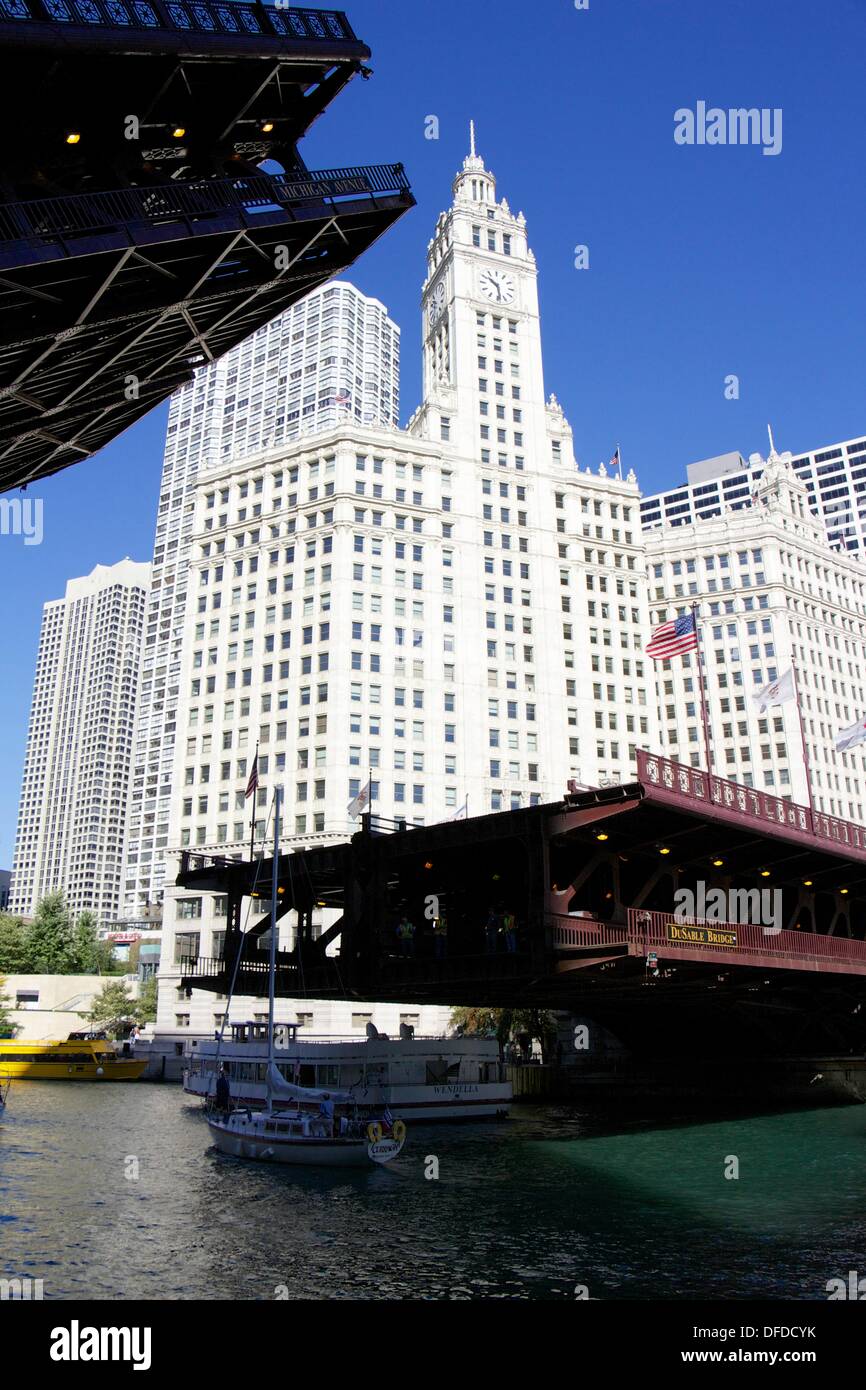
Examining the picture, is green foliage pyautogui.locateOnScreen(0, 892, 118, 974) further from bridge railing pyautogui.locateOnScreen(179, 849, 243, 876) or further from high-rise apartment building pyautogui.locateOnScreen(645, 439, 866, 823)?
high-rise apartment building pyautogui.locateOnScreen(645, 439, 866, 823)

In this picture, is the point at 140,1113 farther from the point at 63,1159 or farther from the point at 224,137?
the point at 224,137

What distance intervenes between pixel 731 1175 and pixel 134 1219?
20.7 metres

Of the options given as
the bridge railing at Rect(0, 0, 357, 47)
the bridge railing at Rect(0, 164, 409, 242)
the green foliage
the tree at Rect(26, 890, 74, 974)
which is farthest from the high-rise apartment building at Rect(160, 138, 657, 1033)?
the bridge railing at Rect(0, 0, 357, 47)

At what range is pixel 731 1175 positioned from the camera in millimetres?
37281

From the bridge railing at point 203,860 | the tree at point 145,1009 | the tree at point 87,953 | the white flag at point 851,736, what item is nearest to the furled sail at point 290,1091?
the bridge railing at point 203,860

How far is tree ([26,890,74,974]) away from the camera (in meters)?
125

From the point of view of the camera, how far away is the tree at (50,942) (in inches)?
4911

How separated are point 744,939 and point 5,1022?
278 ft

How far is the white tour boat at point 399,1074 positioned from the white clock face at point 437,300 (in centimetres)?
9420

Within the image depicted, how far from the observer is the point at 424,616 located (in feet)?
363

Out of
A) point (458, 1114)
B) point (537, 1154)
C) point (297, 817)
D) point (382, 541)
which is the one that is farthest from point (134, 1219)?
point (382, 541)

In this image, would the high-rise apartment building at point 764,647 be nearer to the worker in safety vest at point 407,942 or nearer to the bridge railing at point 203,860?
the bridge railing at point 203,860

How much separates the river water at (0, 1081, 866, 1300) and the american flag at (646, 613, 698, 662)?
2079cm

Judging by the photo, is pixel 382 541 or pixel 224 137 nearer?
pixel 224 137
